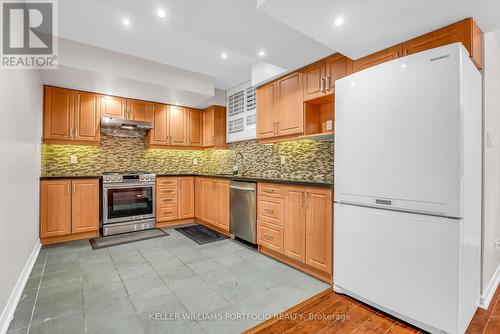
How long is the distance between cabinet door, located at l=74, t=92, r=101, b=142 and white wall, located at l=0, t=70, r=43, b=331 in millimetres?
790

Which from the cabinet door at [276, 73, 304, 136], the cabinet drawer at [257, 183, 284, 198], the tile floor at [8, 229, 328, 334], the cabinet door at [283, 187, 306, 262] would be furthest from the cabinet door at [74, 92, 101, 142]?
the cabinet door at [283, 187, 306, 262]

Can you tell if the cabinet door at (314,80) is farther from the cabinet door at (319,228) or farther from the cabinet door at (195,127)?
the cabinet door at (195,127)

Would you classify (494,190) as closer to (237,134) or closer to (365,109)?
(365,109)

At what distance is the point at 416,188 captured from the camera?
162 centimetres

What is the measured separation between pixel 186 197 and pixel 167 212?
0.45 meters

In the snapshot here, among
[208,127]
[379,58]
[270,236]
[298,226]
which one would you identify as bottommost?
[270,236]

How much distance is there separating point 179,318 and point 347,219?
153cm

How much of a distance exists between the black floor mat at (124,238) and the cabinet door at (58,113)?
1.70m

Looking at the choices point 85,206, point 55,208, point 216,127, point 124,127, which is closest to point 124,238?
point 85,206

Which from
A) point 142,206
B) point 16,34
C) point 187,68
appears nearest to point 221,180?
point 142,206

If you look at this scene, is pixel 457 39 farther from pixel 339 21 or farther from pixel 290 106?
pixel 290 106

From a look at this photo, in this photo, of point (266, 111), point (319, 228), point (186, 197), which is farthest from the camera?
point (186, 197)

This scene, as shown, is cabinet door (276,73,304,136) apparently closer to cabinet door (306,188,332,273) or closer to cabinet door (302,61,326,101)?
cabinet door (302,61,326,101)

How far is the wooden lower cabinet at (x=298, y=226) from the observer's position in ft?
7.61
